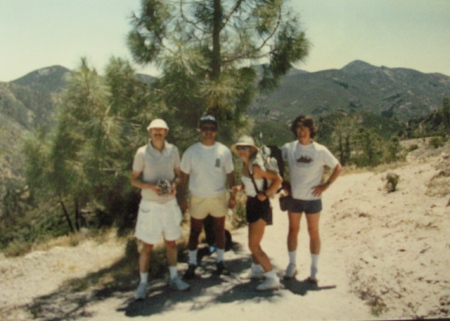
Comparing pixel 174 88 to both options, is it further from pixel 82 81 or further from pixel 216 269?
pixel 216 269

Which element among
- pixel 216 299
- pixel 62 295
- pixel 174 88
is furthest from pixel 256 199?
pixel 62 295

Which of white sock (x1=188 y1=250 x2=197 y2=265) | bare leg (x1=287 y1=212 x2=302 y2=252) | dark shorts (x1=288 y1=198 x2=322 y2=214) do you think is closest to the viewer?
dark shorts (x1=288 y1=198 x2=322 y2=214)

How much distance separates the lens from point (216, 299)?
4258 millimetres

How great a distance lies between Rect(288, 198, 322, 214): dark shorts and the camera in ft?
14.4

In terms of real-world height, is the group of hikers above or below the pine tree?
below

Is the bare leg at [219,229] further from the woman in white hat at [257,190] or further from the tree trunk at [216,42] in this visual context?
the tree trunk at [216,42]

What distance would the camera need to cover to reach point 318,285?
449 centimetres

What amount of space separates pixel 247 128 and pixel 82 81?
2.62 m

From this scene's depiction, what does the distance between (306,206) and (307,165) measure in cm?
46

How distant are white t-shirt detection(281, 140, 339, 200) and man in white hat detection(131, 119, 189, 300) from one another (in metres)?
1.31

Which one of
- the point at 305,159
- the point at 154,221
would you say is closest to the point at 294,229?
the point at 305,159

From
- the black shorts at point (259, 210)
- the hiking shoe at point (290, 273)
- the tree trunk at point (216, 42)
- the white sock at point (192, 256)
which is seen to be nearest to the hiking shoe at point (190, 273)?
the white sock at point (192, 256)

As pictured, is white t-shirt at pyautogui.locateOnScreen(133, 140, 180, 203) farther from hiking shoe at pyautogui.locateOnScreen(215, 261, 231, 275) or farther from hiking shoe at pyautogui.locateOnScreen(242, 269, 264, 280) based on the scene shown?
hiking shoe at pyautogui.locateOnScreen(242, 269, 264, 280)

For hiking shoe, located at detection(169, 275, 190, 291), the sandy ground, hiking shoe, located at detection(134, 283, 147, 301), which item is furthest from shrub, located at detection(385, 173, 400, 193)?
hiking shoe, located at detection(134, 283, 147, 301)
